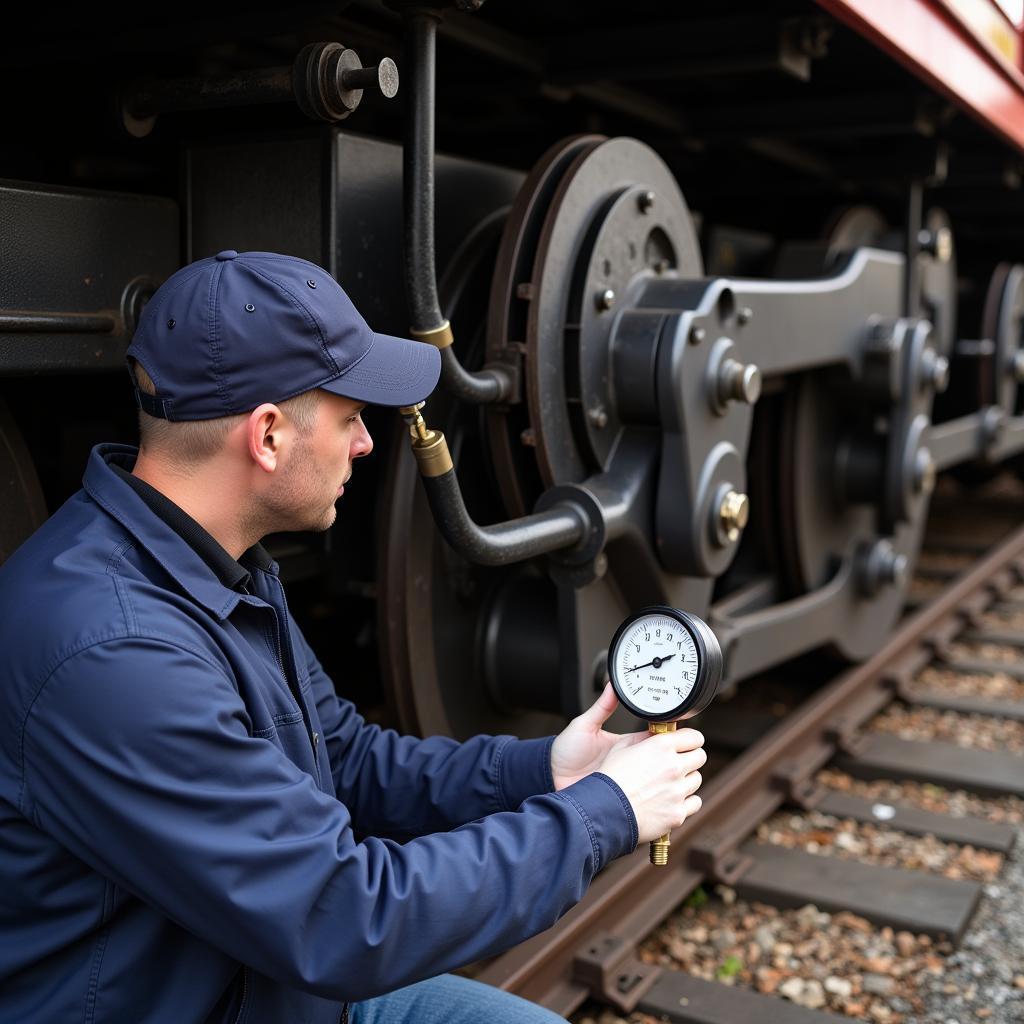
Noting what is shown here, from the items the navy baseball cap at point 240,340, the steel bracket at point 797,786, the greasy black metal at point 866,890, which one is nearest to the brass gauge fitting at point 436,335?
the navy baseball cap at point 240,340

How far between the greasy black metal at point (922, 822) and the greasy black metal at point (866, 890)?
283 millimetres

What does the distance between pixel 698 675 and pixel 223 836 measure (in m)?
0.70

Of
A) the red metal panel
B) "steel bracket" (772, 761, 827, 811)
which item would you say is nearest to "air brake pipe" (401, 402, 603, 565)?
the red metal panel

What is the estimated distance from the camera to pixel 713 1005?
8.46 ft

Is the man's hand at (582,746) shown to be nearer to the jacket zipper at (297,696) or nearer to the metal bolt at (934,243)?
the jacket zipper at (297,696)

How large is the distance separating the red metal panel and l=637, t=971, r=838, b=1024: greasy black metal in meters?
2.02

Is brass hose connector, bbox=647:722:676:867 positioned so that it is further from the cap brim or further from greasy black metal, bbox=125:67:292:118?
greasy black metal, bbox=125:67:292:118

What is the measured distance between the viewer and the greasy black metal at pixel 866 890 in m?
2.95

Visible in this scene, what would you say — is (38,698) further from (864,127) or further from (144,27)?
(864,127)

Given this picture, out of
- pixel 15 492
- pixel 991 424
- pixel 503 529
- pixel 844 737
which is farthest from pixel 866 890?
pixel 991 424

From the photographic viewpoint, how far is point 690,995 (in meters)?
2.61

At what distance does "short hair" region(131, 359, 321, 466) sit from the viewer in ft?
4.92

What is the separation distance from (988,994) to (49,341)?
7.58ft

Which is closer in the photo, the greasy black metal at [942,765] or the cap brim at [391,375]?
the cap brim at [391,375]
